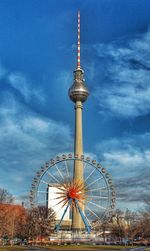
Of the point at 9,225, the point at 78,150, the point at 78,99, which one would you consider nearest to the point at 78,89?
the point at 78,99

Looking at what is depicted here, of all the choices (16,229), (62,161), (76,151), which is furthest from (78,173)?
(62,161)

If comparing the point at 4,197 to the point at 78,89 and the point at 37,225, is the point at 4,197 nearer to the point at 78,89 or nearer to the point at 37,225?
the point at 37,225

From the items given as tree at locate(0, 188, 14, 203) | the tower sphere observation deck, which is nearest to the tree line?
tree at locate(0, 188, 14, 203)

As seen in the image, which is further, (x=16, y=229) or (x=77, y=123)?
(x=77, y=123)

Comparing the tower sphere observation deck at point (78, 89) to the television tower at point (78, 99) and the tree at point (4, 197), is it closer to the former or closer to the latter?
the television tower at point (78, 99)

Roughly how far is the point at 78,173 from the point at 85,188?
41.3 meters

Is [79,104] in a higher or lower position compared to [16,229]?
higher

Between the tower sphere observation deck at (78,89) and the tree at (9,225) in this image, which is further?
the tower sphere observation deck at (78,89)

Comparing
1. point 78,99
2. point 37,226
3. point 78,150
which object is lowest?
point 37,226

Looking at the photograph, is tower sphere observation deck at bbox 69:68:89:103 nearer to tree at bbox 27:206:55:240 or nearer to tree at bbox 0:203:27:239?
tree at bbox 0:203:27:239

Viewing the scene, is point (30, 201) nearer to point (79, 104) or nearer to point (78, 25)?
point (79, 104)

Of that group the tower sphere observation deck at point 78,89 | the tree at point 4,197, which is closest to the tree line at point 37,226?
the tree at point 4,197

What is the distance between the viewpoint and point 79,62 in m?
124

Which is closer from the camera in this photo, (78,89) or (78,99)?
(78,89)
